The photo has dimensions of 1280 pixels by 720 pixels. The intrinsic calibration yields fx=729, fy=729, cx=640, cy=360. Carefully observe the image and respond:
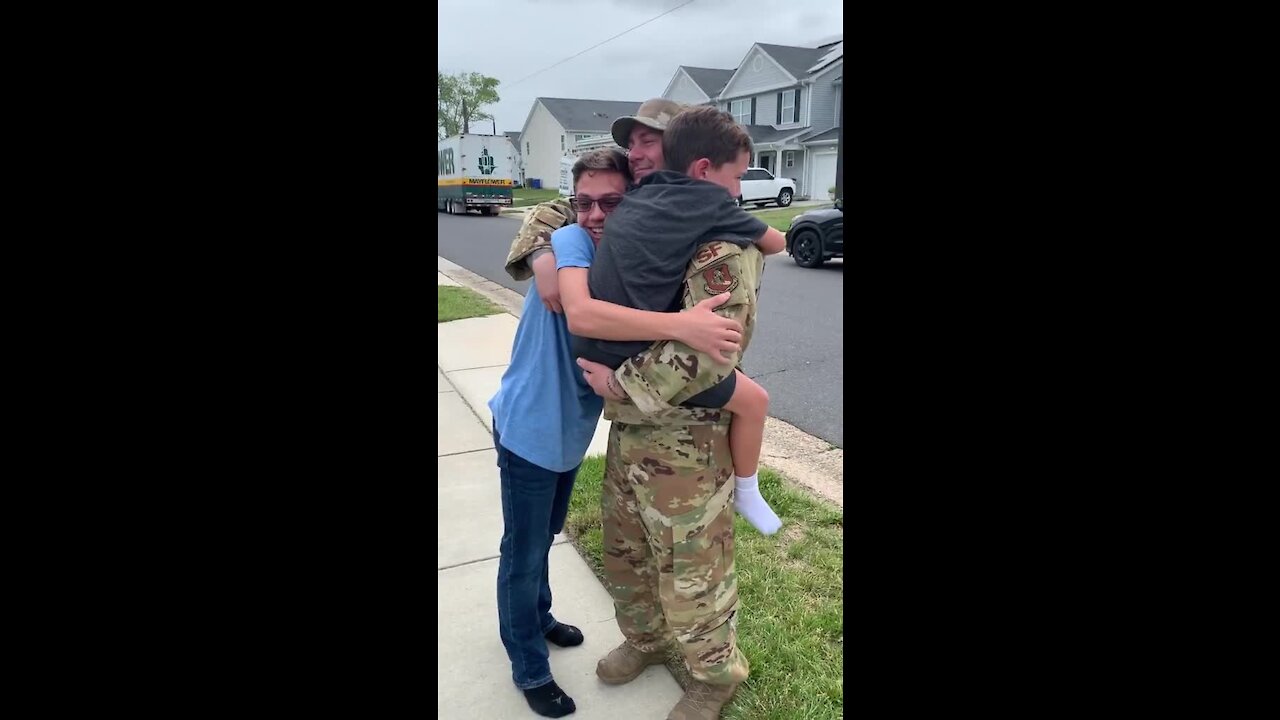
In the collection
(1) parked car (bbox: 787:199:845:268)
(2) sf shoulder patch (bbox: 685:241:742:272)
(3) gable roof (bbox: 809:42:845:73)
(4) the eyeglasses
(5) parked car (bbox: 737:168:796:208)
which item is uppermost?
(3) gable roof (bbox: 809:42:845:73)

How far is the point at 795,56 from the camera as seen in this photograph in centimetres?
3303

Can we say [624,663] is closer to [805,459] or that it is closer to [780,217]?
[805,459]

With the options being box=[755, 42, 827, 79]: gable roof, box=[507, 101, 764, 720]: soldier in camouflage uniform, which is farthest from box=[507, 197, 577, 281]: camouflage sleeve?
box=[755, 42, 827, 79]: gable roof

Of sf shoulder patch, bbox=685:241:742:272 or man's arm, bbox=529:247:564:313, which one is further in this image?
→ man's arm, bbox=529:247:564:313

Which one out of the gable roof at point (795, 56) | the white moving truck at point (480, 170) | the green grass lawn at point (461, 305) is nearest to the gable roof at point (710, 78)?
the gable roof at point (795, 56)

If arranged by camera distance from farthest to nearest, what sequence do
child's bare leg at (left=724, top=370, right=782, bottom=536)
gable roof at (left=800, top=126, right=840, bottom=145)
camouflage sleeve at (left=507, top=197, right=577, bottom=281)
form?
gable roof at (left=800, top=126, right=840, bottom=145), camouflage sleeve at (left=507, top=197, right=577, bottom=281), child's bare leg at (left=724, top=370, right=782, bottom=536)

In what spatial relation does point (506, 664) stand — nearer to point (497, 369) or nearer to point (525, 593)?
point (525, 593)

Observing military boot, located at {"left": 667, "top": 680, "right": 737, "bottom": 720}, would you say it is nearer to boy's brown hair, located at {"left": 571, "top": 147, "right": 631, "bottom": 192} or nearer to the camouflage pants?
the camouflage pants

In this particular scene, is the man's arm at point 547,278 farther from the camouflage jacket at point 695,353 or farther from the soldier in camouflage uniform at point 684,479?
the camouflage jacket at point 695,353

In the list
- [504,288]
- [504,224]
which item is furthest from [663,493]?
[504,224]

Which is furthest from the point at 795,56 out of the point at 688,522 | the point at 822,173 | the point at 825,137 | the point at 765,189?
the point at 688,522

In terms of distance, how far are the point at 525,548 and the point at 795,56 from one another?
114 feet

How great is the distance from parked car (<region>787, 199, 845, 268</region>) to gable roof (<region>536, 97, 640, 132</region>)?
112ft

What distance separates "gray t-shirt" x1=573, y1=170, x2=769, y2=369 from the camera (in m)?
1.77
